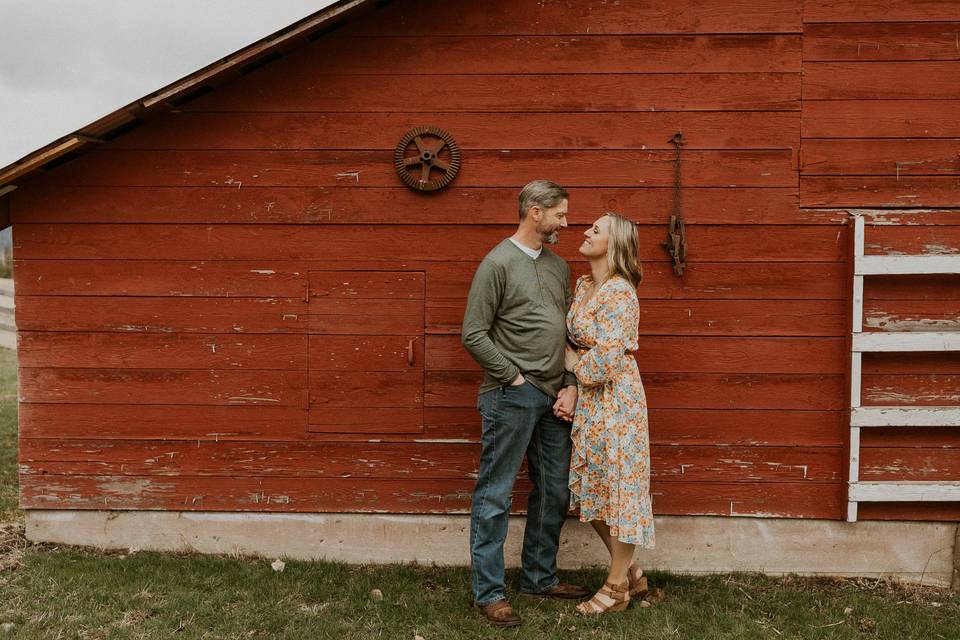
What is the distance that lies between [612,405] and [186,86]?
2.75m

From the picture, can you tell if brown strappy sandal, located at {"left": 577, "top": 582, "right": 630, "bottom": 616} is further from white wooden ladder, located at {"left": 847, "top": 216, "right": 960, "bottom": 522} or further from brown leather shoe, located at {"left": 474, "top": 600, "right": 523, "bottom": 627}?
white wooden ladder, located at {"left": 847, "top": 216, "right": 960, "bottom": 522}

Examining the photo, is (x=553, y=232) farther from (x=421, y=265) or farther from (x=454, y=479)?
(x=454, y=479)

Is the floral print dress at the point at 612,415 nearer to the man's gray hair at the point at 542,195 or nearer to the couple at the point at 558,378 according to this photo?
the couple at the point at 558,378

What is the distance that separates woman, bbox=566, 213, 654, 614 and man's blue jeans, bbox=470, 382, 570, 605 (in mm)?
136

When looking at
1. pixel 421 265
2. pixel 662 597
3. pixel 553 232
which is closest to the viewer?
pixel 553 232

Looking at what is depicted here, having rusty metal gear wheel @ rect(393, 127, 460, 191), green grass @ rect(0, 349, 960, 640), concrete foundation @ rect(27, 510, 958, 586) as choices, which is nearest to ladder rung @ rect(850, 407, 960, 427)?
concrete foundation @ rect(27, 510, 958, 586)

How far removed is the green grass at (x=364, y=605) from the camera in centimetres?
402

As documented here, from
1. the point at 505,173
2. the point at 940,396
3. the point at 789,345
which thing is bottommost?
the point at 940,396

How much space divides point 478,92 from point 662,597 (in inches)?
118

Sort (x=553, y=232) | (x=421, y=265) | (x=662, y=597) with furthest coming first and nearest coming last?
(x=421, y=265) → (x=662, y=597) → (x=553, y=232)

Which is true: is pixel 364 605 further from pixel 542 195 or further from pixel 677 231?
pixel 677 231

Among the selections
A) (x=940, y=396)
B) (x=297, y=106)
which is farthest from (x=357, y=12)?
(x=940, y=396)

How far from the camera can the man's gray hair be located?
159 inches

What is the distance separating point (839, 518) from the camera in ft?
15.7
